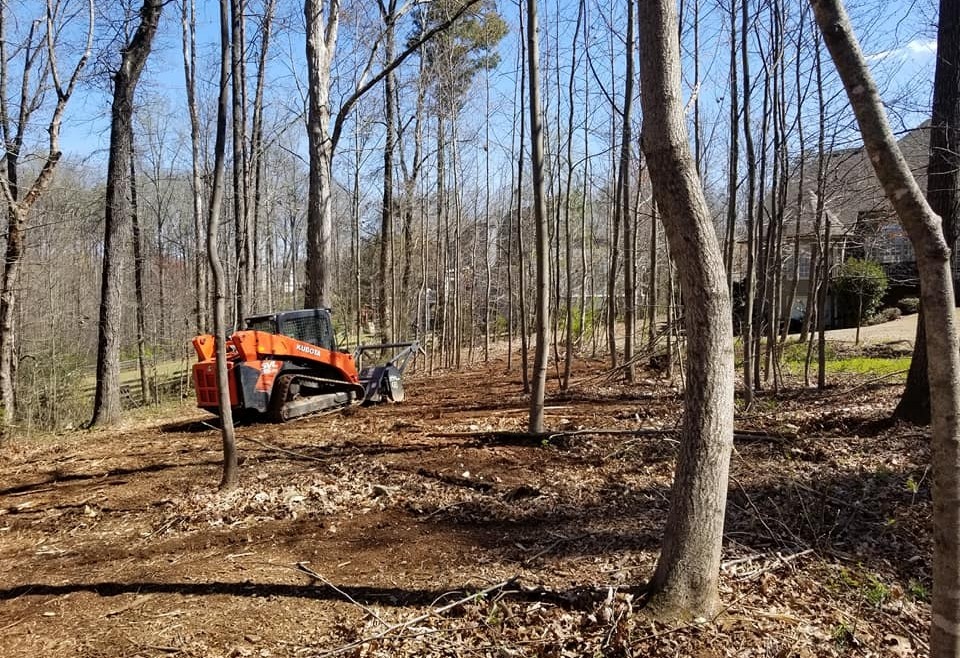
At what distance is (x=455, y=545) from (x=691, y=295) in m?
2.59

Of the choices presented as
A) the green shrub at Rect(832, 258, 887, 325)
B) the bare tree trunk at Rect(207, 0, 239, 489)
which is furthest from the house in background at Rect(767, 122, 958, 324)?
the bare tree trunk at Rect(207, 0, 239, 489)

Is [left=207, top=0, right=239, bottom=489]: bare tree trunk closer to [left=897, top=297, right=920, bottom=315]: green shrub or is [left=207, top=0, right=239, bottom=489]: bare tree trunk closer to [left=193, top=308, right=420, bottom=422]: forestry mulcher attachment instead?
[left=193, top=308, right=420, bottom=422]: forestry mulcher attachment

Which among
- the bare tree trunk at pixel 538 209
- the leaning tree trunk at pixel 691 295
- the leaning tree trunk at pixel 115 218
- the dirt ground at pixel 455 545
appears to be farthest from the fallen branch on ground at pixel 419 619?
the leaning tree trunk at pixel 115 218

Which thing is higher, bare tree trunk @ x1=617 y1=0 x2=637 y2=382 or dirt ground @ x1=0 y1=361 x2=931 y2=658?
bare tree trunk @ x1=617 y1=0 x2=637 y2=382

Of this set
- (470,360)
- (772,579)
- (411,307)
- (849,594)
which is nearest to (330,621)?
(772,579)

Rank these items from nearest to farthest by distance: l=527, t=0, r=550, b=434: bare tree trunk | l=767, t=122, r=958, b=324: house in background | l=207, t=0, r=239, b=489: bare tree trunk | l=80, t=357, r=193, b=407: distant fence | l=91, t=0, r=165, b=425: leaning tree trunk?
l=207, t=0, r=239, b=489: bare tree trunk, l=527, t=0, r=550, b=434: bare tree trunk, l=767, t=122, r=958, b=324: house in background, l=91, t=0, r=165, b=425: leaning tree trunk, l=80, t=357, r=193, b=407: distant fence

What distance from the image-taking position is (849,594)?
3.59m

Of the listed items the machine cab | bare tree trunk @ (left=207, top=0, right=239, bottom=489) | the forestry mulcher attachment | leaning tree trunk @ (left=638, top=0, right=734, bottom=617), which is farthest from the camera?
the machine cab

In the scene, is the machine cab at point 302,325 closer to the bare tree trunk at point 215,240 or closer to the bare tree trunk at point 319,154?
the bare tree trunk at point 319,154

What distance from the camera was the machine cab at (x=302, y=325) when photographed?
9.54m

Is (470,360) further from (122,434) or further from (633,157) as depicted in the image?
(122,434)

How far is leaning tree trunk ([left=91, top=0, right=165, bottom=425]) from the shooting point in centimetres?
1109

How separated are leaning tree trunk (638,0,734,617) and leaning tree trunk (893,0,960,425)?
5270 millimetres

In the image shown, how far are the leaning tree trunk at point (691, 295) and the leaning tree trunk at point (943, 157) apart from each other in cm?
527
